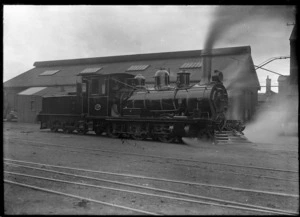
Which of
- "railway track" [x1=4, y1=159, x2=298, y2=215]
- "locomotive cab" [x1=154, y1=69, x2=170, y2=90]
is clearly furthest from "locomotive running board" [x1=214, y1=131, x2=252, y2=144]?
"railway track" [x1=4, y1=159, x2=298, y2=215]

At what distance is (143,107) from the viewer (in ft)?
46.4

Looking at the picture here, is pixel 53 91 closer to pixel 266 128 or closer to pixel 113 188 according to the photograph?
pixel 266 128

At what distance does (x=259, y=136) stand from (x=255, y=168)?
275 inches

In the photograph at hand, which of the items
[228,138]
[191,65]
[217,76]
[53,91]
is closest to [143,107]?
[191,65]

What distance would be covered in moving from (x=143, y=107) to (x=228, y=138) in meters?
4.16

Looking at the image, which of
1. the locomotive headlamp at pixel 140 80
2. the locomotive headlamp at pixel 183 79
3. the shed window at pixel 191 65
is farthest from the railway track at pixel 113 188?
the locomotive headlamp at pixel 140 80

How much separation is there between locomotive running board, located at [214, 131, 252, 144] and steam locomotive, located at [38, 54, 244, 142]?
22 cm

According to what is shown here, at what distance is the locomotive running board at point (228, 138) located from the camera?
1315cm

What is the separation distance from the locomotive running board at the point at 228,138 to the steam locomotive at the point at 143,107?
0.73 feet

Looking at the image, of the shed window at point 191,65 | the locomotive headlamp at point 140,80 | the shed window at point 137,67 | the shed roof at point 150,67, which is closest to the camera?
the shed roof at point 150,67

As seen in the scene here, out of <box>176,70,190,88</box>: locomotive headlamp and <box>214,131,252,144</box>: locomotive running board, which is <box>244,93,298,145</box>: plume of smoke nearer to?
<box>214,131,252,144</box>: locomotive running board

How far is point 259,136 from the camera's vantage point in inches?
558

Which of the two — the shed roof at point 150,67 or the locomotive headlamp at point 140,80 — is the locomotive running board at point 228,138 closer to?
the shed roof at point 150,67
